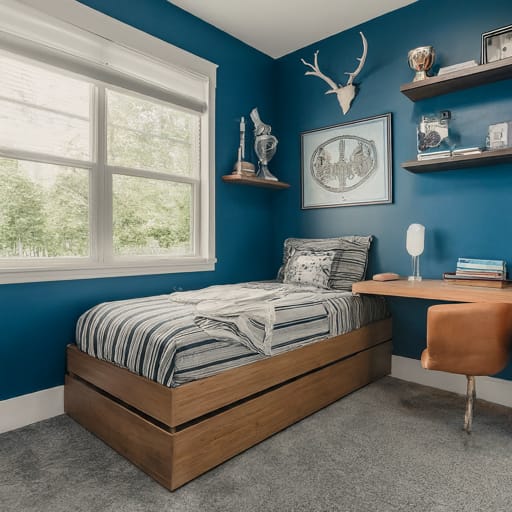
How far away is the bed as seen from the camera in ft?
5.31

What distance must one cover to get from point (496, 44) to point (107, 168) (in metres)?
2.56

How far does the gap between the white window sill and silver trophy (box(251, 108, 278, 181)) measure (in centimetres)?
93

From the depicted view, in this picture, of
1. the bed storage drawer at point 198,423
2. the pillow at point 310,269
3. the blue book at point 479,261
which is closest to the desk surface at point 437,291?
the blue book at point 479,261

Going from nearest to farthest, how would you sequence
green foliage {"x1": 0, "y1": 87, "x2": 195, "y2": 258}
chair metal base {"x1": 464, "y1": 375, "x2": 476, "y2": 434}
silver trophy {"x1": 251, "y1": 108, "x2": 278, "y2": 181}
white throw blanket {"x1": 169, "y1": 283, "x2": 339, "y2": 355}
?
white throw blanket {"x1": 169, "y1": 283, "x2": 339, "y2": 355} < chair metal base {"x1": 464, "y1": 375, "x2": 476, "y2": 434} < green foliage {"x1": 0, "y1": 87, "x2": 195, "y2": 258} < silver trophy {"x1": 251, "y1": 108, "x2": 278, "y2": 181}

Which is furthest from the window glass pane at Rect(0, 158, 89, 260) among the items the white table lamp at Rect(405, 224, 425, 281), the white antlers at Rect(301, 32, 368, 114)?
the white table lamp at Rect(405, 224, 425, 281)

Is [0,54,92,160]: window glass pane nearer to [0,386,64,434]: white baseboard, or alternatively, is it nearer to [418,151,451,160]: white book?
[0,386,64,434]: white baseboard

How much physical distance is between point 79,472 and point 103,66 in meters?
2.27

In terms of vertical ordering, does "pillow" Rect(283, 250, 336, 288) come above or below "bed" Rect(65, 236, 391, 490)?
above

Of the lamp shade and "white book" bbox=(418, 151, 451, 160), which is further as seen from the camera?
the lamp shade

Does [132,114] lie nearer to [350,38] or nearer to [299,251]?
[299,251]

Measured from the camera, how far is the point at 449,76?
8.05 feet

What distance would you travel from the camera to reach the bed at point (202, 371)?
162 centimetres

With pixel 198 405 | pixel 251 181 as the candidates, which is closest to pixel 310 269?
pixel 251 181

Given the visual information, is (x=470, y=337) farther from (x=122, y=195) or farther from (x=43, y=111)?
(x=43, y=111)
